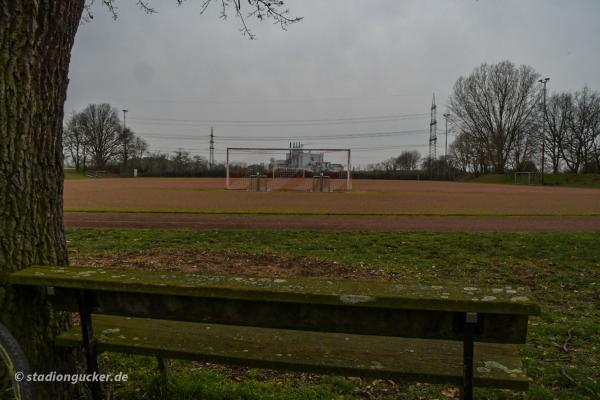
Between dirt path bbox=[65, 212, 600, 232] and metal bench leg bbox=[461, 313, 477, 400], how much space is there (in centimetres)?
863

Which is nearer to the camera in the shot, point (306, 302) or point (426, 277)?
point (306, 302)

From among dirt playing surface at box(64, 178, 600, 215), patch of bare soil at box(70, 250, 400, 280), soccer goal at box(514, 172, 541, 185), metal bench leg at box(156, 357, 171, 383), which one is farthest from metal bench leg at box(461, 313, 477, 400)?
soccer goal at box(514, 172, 541, 185)

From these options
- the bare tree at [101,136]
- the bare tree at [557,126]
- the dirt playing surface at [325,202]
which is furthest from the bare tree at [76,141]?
the bare tree at [557,126]

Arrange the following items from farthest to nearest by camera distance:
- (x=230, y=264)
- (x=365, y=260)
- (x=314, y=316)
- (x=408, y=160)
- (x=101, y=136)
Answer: (x=408, y=160), (x=101, y=136), (x=365, y=260), (x=230, y=264), (x=314, y=316)

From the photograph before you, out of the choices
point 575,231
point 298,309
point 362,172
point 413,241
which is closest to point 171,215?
point 413,241

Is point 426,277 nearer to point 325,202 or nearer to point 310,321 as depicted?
point 310,321

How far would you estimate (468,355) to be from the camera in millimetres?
1891

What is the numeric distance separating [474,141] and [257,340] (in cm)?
6714

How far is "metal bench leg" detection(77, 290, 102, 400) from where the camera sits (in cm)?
221

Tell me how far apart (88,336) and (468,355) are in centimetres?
190

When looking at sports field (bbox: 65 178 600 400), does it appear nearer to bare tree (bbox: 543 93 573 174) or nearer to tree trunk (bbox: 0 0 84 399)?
tree trunk (bbox: 0 0 84 399)

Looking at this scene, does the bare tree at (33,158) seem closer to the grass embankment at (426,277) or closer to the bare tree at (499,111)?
the grass embankment at (426,277)

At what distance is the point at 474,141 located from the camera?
6369cm

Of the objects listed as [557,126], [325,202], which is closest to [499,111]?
[557,126]
